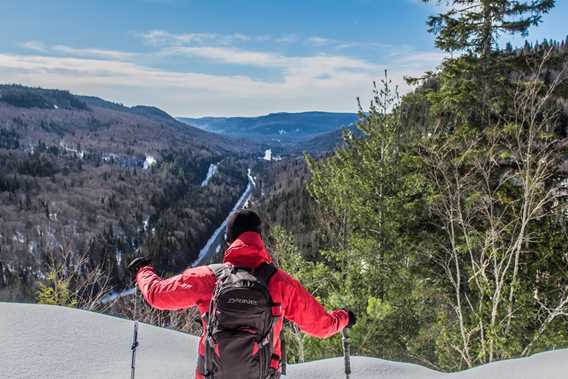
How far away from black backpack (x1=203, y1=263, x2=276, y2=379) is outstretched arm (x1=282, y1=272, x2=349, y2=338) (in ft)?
0.58

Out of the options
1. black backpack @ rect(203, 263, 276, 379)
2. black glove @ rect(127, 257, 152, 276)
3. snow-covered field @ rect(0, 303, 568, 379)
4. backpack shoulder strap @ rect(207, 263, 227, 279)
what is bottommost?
snow-covered field @ rect(0, 303, 568, 379)

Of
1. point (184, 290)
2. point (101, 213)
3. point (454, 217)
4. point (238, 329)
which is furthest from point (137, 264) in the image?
point (101, 213)

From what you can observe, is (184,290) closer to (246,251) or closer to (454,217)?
(246,251)

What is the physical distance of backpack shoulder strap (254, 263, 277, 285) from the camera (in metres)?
2.98

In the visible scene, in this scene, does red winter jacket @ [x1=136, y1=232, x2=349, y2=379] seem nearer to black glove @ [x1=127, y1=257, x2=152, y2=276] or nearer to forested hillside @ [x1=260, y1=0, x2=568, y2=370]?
black glove @ [x1=127, y1=257, x2=152, y2=276]

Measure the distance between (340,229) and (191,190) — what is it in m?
150

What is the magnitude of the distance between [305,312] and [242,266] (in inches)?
21.7

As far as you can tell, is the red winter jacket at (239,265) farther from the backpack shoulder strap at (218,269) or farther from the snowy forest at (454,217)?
the snowy forest at (454,217)

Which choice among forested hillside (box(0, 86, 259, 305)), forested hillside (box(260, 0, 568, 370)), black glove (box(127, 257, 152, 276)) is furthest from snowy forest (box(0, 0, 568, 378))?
forested hillside (box(0, 86, 259, 305))

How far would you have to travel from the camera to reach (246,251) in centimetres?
302

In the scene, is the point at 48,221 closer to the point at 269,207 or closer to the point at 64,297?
the point at 269,207

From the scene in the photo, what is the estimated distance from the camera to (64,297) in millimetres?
11883

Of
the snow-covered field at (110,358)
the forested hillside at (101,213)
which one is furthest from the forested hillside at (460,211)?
the forested hillside at (101,213)

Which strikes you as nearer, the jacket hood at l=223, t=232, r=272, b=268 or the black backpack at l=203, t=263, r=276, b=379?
the black backpack at l=203, t=263, r=276, b=379
